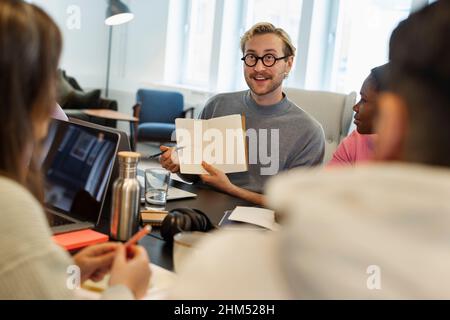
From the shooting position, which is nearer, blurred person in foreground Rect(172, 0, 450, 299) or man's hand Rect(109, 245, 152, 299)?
blurred person in foreground Rect(172, 0, 450, 299)

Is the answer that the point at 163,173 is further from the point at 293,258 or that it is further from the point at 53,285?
the point at 293,258

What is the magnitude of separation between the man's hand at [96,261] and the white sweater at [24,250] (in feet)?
0.76

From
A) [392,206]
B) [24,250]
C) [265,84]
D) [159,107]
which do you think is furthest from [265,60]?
[159,107]

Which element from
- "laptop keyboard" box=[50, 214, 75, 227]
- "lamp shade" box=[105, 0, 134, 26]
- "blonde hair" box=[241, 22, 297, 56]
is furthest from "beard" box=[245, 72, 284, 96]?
"lamp shade" box=[105, 0, 134, 26]

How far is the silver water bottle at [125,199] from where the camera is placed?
1248 millimetres

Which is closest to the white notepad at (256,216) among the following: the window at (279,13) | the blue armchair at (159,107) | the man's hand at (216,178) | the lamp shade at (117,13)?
the man's hand at (216,178)

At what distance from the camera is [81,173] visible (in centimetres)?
135

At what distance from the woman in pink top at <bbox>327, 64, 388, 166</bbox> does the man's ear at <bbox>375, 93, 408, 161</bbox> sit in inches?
48.7

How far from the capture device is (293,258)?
509 millimetres

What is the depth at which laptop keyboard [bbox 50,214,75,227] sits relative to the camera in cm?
130

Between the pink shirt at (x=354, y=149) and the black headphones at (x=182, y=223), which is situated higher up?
the pink shirt at (x=354, y=149)

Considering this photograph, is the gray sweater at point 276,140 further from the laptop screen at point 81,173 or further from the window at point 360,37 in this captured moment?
the window at point 360,37

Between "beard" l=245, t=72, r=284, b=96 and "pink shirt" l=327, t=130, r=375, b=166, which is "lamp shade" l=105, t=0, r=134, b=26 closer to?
"beard" l=245, t=72, r=284, b=96

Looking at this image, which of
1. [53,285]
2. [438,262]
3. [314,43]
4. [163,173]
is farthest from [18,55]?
[314,43]
